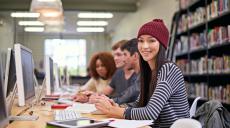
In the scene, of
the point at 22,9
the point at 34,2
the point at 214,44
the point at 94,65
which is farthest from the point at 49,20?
the point at 22,9

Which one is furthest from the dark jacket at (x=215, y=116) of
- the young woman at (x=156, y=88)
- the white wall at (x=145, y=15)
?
the white wall at (x=145, y=15)

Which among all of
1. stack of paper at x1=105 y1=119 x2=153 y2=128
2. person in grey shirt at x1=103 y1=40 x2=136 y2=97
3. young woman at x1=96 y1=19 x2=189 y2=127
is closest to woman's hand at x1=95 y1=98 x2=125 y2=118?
young woman at x1=96 y1=19 x2=189 y2=127

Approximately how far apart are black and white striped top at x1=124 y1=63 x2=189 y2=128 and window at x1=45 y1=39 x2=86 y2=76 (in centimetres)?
797

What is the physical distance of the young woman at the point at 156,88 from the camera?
1529mm

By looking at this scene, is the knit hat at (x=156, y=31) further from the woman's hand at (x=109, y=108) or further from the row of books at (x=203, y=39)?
the row of books at (x=203, y=39)

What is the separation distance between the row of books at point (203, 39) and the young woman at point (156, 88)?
6.79ft

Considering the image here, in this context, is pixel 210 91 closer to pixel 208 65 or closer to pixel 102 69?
pixel 208 65

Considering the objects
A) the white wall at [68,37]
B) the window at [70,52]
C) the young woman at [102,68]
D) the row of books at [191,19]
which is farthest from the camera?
the window at [70,52]

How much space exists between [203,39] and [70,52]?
19.2 ft

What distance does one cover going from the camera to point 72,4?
7855 mm

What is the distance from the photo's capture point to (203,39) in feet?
14.1

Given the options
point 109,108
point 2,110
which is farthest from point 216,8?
point 2,110

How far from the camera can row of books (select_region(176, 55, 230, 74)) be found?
12.2 feet

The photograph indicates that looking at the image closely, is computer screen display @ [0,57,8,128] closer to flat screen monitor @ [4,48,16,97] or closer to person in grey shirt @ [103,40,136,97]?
flat screen monitor @ [4,48,16,97]
